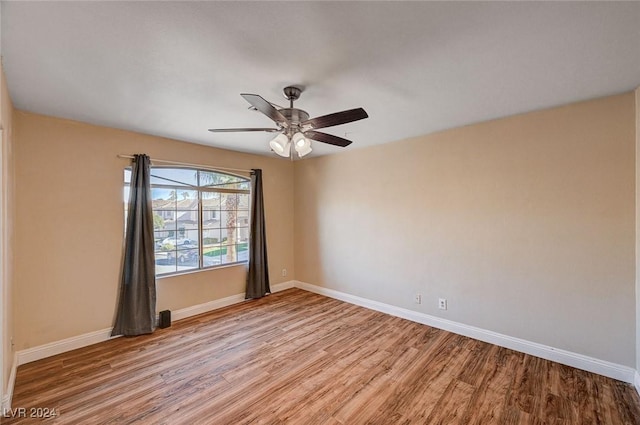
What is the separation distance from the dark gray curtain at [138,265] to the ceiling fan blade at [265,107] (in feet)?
7.36

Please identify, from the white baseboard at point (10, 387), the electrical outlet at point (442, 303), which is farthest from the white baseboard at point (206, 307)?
the electrical outlet at point (442, 303)

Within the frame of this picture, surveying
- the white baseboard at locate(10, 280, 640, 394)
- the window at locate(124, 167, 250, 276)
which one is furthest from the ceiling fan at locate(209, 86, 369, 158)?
the white baseboard at locate(10, 280, 640, 394)

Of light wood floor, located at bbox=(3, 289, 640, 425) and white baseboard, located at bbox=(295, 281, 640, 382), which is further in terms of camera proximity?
white baseboard, located at bbox=(295, 281, 640, 382)

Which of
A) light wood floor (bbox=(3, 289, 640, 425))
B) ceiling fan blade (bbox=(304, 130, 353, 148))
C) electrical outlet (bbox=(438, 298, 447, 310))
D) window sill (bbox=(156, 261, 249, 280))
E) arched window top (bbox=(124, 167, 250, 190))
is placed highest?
ceiling fan blade (bbox=(304, 130, 353, 148))

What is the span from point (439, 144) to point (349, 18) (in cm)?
247

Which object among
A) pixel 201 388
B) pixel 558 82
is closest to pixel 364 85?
pixel 558 82

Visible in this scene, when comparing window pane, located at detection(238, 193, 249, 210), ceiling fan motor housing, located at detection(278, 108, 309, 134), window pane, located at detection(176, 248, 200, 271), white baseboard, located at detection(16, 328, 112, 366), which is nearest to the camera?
ceiling fan motor housing, located at detection(278, 108, 309, 134)

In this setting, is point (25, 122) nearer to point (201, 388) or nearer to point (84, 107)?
point (84, 107)

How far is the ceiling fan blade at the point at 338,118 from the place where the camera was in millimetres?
1928

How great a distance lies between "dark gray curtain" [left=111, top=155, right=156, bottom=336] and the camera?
3295 millimetres

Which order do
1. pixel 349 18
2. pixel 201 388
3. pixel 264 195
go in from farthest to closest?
pixel 264 195 → pixel 201 388 → pixel 349 18

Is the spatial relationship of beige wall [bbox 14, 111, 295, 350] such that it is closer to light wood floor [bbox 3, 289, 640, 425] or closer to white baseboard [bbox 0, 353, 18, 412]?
white baseboard [bbox 0, 353, 18, 412]

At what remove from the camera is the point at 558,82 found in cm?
217

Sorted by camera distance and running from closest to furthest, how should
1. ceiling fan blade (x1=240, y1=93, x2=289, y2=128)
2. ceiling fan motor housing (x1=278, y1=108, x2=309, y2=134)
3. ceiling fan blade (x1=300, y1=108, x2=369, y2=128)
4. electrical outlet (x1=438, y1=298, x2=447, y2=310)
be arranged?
ceiling fan blade (x1=240, y1=93, x2=289, y2=128) < ceiling fan blade (x1=300, y1=108, x2=369, y2=128) < ceiling fan motor housing (x1=278, y1=108, x2=309, y2=134) < electrical outlet (x1=438, y1=298, x2=447, y2=310)
